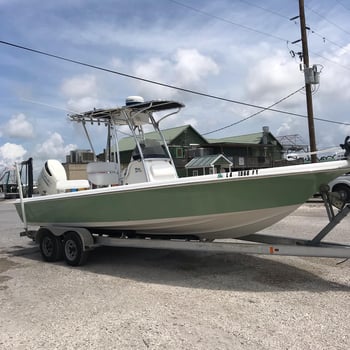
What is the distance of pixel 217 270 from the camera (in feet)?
21.3

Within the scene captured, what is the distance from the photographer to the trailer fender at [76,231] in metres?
7.01

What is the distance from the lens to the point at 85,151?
28.5 feet

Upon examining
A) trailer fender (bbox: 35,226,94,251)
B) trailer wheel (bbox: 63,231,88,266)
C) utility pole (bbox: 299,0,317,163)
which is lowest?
trailer wheel (bbox: 63,231,88,266)

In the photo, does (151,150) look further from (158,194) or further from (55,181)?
(55,181)

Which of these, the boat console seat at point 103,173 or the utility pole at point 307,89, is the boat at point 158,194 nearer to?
the boat console seat at point 103,173

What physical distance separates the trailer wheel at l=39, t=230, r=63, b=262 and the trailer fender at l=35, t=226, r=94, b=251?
0.09m

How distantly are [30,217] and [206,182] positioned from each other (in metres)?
4.37

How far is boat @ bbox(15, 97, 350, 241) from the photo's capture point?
18.5 feet

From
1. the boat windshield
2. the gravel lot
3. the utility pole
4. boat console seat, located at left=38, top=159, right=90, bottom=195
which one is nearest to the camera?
the gravel lot

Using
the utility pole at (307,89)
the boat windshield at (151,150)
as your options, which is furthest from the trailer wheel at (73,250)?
the utility pole at (307,89)

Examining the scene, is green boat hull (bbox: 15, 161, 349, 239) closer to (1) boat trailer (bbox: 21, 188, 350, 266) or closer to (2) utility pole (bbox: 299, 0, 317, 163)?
(1) boat trailer (bbox: 21, 188, 350, 266)

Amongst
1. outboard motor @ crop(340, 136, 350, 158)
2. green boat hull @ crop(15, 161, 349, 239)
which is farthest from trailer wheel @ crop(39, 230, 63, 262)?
outboard motor @ crop(340, 136, 350, 158)

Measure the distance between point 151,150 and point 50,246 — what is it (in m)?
2.56

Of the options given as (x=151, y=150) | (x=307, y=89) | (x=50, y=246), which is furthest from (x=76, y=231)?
(x=307, y=89)
